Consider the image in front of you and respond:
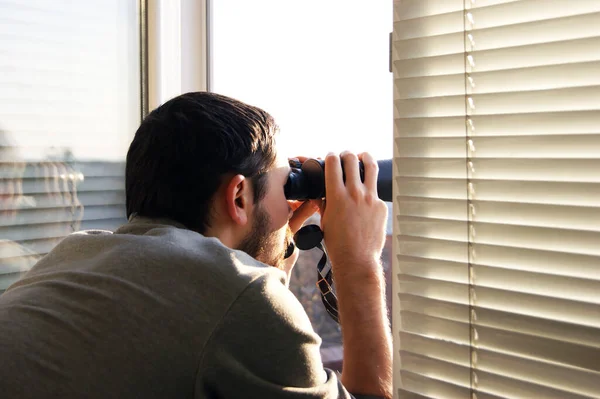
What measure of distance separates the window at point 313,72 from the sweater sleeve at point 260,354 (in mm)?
591

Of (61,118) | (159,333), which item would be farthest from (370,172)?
(61,118)

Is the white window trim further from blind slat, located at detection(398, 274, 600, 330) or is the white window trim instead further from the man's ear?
blind slat, located at detection(398, 274, 600, 330)

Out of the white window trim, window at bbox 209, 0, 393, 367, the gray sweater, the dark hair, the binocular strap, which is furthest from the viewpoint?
the white window trim

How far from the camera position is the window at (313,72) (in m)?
1.50

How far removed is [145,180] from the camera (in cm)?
108

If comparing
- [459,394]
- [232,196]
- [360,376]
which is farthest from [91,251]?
[459,394]

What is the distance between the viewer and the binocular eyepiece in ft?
4.04

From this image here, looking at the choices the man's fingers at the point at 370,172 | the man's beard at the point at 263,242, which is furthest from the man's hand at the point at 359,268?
the man's beard at the point at 263,242

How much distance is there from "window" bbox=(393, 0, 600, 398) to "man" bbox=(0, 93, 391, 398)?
15 centimetres

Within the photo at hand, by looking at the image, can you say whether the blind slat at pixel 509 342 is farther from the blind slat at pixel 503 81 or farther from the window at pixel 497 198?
the blind slat at pixel 503 81

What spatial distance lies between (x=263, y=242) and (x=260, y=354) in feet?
1.05

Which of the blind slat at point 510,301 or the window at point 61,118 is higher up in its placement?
the window at point 61,118

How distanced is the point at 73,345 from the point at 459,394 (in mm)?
594

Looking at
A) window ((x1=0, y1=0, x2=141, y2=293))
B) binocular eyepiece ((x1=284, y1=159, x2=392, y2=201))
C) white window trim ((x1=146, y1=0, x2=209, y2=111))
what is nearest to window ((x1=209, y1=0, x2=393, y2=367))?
white window trim ((x1=146, y1=0, x2=209, y2=111))
